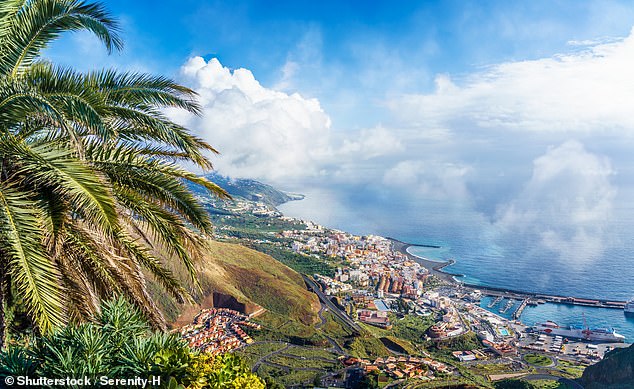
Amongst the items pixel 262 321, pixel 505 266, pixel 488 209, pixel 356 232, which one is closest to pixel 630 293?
pixel 505 266

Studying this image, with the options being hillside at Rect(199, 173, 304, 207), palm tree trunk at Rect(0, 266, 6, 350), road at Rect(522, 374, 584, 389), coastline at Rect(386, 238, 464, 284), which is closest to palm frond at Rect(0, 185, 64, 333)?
palm tree trunk at Rect(0, 266, 6, 350)

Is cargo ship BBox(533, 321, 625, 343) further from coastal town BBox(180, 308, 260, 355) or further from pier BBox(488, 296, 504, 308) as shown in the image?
coastal town BBox(180, 308, 260, 355)

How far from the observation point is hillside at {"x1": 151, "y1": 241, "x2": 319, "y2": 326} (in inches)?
1217

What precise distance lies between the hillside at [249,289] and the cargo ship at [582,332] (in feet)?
54.2

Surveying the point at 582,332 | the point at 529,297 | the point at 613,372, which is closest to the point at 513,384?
the point at 613,372

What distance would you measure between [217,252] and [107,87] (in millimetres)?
36744

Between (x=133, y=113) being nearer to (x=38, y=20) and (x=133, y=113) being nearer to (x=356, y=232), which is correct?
(x=38, y=20)

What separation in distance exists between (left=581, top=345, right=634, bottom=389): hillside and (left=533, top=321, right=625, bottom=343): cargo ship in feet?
25.6

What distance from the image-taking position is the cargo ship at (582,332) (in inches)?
1114

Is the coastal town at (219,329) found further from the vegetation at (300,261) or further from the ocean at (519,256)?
the ocean at (519,256)

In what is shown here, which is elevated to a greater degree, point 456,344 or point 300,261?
point 300,261

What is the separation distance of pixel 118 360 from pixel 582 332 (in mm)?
34331

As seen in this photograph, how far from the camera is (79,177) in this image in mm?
2936

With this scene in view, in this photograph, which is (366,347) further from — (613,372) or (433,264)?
(433,264)
